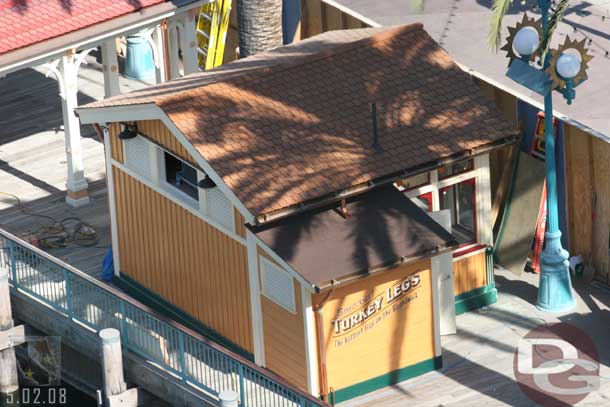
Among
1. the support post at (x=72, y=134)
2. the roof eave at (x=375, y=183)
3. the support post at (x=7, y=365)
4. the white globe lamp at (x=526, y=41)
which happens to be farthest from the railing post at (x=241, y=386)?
the support post at (x=72, y=134)

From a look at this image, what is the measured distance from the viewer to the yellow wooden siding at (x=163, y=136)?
27547mm

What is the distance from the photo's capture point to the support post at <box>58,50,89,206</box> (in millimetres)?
33125

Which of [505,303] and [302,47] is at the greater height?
[302,47]

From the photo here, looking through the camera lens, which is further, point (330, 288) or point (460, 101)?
point (460, 101)

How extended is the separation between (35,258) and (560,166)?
28.1 feet

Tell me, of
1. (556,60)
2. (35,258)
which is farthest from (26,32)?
(556,60)

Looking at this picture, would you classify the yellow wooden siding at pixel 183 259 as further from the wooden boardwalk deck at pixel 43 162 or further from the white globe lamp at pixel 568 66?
the white globe lamp at pixel 568 66

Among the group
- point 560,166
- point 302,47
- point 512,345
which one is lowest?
Result: point 512,345

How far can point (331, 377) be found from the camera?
26.7 meters

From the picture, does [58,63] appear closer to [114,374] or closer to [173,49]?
[173,49]

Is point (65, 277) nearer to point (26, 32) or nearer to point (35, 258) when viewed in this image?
point (35, 258)

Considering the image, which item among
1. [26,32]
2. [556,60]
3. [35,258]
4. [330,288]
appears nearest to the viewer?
[330,288]

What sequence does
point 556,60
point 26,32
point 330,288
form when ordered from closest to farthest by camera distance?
point 330,288
point 556,60
point 26,32

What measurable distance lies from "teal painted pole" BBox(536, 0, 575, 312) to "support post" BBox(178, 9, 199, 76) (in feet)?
30.3
